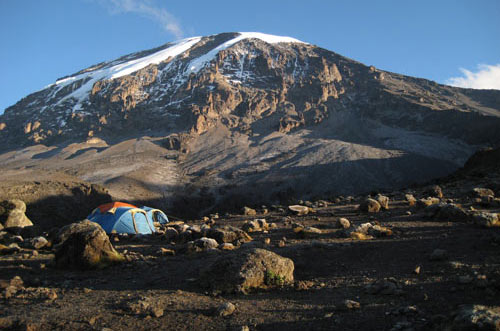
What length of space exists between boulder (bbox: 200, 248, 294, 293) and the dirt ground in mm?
182

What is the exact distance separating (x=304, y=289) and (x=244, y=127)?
281 feet

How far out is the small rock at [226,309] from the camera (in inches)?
172

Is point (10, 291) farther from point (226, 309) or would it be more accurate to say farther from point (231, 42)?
point (231, 42)

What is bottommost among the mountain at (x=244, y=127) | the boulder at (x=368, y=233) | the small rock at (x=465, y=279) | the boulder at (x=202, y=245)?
the boulder at (x=202, y=245)

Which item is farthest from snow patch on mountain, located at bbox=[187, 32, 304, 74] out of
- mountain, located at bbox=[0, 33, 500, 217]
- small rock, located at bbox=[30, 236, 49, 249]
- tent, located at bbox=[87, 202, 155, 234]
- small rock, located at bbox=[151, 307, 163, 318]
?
small rock, located at bbox=[151, 307, 163, 318]

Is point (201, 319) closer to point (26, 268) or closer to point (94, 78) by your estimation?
point (26, 268)

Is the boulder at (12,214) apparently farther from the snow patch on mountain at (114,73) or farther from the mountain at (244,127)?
the snow patch on mountain at (114,73)

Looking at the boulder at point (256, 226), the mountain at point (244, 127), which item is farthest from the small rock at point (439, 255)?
the mountain at point (244, 127)

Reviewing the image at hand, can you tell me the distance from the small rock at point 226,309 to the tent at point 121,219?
11.7 metres

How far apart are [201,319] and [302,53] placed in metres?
140

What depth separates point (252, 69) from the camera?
126 metres

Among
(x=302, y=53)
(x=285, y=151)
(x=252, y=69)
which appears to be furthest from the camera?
(x=302, y=53)

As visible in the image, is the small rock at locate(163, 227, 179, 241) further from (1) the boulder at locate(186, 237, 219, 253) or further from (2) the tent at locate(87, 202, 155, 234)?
(2) the tent at locate(87, 202, 155, 234)

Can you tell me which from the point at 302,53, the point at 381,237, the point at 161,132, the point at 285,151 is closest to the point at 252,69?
the point at 302,53
